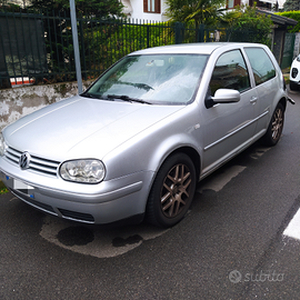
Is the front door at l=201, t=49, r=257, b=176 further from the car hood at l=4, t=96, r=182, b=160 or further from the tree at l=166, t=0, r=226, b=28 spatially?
the tree at l=166, t=0, r=226, b=28

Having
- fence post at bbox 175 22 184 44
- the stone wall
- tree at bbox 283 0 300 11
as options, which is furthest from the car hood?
tree at bbox 283 0 300 11

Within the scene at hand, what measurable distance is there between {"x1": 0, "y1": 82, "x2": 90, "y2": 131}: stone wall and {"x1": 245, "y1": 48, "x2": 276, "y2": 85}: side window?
3.48m

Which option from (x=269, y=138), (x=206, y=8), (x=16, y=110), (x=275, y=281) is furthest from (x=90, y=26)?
(x=206, y=8)

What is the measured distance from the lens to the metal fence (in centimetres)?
524

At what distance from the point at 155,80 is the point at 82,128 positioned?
1.07 meters

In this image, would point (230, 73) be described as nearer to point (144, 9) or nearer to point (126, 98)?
point (126, 98)

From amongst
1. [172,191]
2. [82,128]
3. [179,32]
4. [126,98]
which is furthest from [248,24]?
[82,128]

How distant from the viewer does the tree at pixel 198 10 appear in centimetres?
1182

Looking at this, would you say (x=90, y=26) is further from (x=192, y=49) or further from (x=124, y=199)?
(x=124, y=199)

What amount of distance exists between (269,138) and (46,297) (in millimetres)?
3917

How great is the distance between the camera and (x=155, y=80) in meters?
3.29

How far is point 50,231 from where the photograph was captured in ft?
9.32

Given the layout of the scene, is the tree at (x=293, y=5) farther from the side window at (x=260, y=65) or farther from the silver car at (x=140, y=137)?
the silver car at (x=140, y=137)

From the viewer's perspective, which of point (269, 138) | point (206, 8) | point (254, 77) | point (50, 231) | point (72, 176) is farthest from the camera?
point (206, 8)
